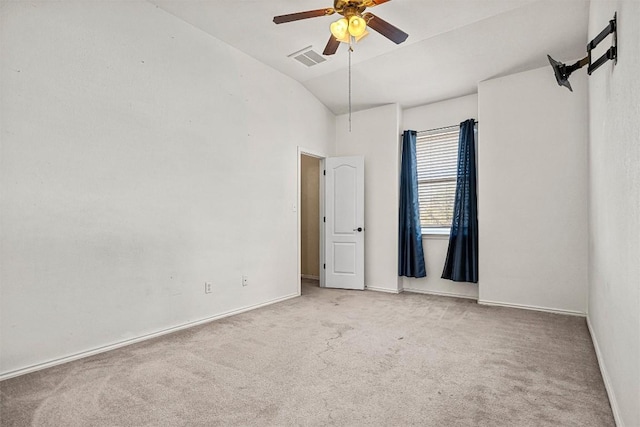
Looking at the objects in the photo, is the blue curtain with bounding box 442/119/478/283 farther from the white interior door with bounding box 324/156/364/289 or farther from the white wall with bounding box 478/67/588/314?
the white interior door with bounding box 324/156/364/289

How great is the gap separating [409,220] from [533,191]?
1602mm

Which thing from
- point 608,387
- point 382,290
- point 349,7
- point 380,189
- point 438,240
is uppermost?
point 349,7

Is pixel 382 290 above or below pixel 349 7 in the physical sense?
below

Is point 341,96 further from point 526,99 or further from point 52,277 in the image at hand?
point 52,277

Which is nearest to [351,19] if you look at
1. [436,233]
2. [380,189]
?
[380,189]

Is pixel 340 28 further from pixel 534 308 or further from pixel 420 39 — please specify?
pixel 534 308

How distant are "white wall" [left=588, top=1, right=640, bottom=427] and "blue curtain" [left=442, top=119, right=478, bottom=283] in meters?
2.08

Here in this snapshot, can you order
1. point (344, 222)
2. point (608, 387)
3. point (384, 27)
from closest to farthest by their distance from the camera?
1. point (608, 387)
2. point (384, 27)
3. point (344, 222)

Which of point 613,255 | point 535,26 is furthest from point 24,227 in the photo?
point 535,26

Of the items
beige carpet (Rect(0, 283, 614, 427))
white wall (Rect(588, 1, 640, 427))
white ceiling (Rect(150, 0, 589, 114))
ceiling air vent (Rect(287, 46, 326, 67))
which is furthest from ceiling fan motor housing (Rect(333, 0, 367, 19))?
beige carpet (Rect(0, 283, 614, 427))

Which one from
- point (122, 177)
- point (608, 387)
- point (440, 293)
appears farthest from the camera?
point (440, 293)

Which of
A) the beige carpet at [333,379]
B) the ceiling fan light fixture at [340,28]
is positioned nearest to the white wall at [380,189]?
the beige carpet at [333,379]

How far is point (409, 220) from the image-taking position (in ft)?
16.6

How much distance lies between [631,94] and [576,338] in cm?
251
